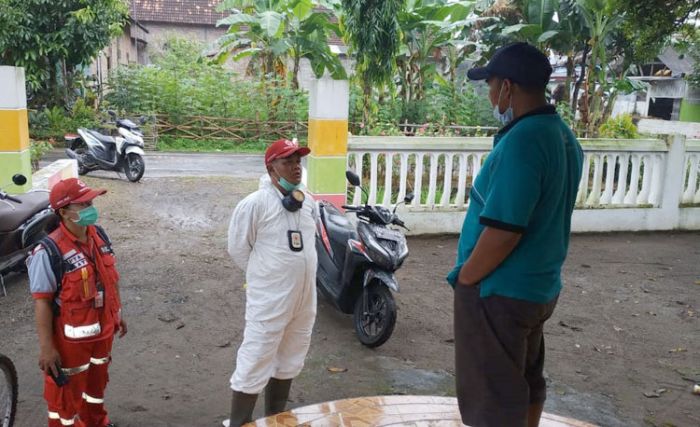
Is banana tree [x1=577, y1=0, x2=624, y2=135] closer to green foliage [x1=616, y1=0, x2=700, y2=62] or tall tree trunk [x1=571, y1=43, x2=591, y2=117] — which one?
tall tree trunk [x1=571, y1=43, x2=591, y2=117]

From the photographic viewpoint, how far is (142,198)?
949 centimetres

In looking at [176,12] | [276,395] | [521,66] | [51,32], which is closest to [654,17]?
[521,66]

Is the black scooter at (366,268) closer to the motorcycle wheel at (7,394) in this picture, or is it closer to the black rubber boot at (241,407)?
the black rubber boot at (241,407)

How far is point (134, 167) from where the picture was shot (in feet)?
35.4

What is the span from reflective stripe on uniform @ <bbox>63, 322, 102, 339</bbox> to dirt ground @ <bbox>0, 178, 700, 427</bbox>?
2.60 feet

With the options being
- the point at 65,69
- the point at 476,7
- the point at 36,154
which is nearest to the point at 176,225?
the point at 36,154

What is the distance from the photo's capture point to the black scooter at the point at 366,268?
5.02m

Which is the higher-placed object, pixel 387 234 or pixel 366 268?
pixel 387 234

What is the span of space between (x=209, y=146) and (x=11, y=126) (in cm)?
1073

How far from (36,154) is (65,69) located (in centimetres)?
821

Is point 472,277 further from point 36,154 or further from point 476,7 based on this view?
point 476,7

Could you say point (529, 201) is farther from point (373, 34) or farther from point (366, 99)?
point (366, 99)

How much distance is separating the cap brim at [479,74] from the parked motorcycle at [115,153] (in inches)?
350

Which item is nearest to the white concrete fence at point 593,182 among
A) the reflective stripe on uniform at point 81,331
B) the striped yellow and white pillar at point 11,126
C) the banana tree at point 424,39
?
the striped yellow and white pillar at point 11,126
